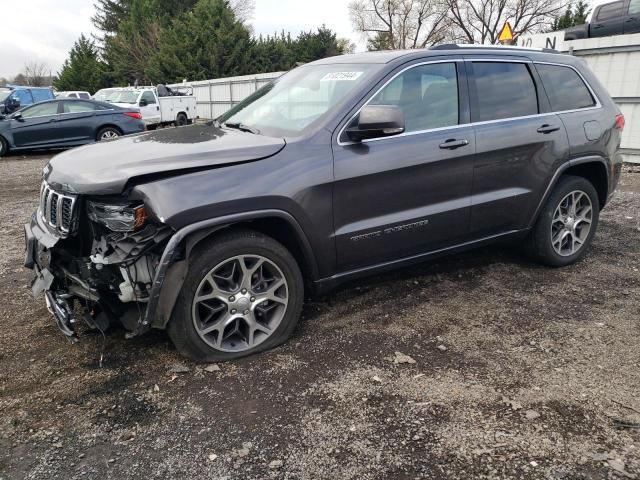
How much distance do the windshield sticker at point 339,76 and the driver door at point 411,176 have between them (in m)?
0.26

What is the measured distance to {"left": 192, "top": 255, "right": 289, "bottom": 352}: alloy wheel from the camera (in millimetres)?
3135

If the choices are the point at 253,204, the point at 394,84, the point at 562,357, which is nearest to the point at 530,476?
the point at 562,357

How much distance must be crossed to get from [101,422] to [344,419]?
1266mm

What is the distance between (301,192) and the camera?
10.6 feet

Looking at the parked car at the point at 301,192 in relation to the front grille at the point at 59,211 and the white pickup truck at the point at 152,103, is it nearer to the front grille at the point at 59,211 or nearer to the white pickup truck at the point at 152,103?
the front grille at the point at 59,211

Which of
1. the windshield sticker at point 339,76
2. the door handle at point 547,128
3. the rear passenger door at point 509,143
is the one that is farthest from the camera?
the door handle at point 547,128

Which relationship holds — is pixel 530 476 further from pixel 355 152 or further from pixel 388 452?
pixel 355 152

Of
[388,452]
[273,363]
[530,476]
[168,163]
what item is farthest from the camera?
[273,363]

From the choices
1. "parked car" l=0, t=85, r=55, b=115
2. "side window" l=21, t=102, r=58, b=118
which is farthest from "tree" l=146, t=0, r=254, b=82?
"side window" l=21, t=102, r=58, b=118

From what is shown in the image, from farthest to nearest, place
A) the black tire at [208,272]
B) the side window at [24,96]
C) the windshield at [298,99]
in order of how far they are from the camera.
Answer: the side window at [24,96] < the windshield at [298,99] < the black tire at [208,272]

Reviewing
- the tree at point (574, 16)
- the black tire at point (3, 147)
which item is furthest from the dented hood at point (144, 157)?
the tree at point (574, 16)

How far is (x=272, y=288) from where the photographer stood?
3.31 m

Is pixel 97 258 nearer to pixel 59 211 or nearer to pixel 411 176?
pixel 59 211

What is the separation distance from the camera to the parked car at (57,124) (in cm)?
1320
